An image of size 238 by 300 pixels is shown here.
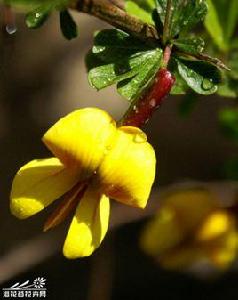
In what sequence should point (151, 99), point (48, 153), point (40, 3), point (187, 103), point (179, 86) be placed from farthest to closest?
1. point (48, 153)
2. point (187, 103)
3. point (179, 86)
4. point (151, 99)
5. point (40, 3)

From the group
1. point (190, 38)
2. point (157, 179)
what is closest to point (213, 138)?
point (157, 179)

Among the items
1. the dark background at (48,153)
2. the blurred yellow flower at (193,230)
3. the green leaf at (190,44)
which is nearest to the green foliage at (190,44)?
the green leaf at (190,44)

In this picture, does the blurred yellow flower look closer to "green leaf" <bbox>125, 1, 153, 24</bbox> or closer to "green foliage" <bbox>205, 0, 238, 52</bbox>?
"green foliage" <bbox>205, 0, 238, 52</bbox>

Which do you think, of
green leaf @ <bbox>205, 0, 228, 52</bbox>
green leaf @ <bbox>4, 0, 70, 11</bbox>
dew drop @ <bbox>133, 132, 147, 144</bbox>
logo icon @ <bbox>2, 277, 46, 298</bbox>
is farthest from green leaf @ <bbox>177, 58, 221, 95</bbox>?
logo icon @ <bbox>2, 277, 46, 298</bbox>

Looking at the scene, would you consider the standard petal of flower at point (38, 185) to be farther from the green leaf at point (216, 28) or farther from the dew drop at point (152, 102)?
the green leaf at point (216, 28)

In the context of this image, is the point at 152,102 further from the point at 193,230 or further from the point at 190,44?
the point at 193,230

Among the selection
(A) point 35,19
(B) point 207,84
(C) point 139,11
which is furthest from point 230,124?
(A) point 35,19

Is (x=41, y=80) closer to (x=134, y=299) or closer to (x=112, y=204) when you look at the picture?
(x=112, y=204)
